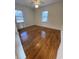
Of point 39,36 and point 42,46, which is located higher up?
point 39,36

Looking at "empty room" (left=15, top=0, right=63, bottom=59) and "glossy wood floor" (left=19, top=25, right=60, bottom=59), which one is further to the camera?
"glossy wood floor" (left=19, top=25, right=60, bottom=59)

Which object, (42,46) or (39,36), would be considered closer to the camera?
(42,46)

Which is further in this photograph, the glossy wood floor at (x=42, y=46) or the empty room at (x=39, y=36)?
the glossy wood floor at (x=42, y=46)
